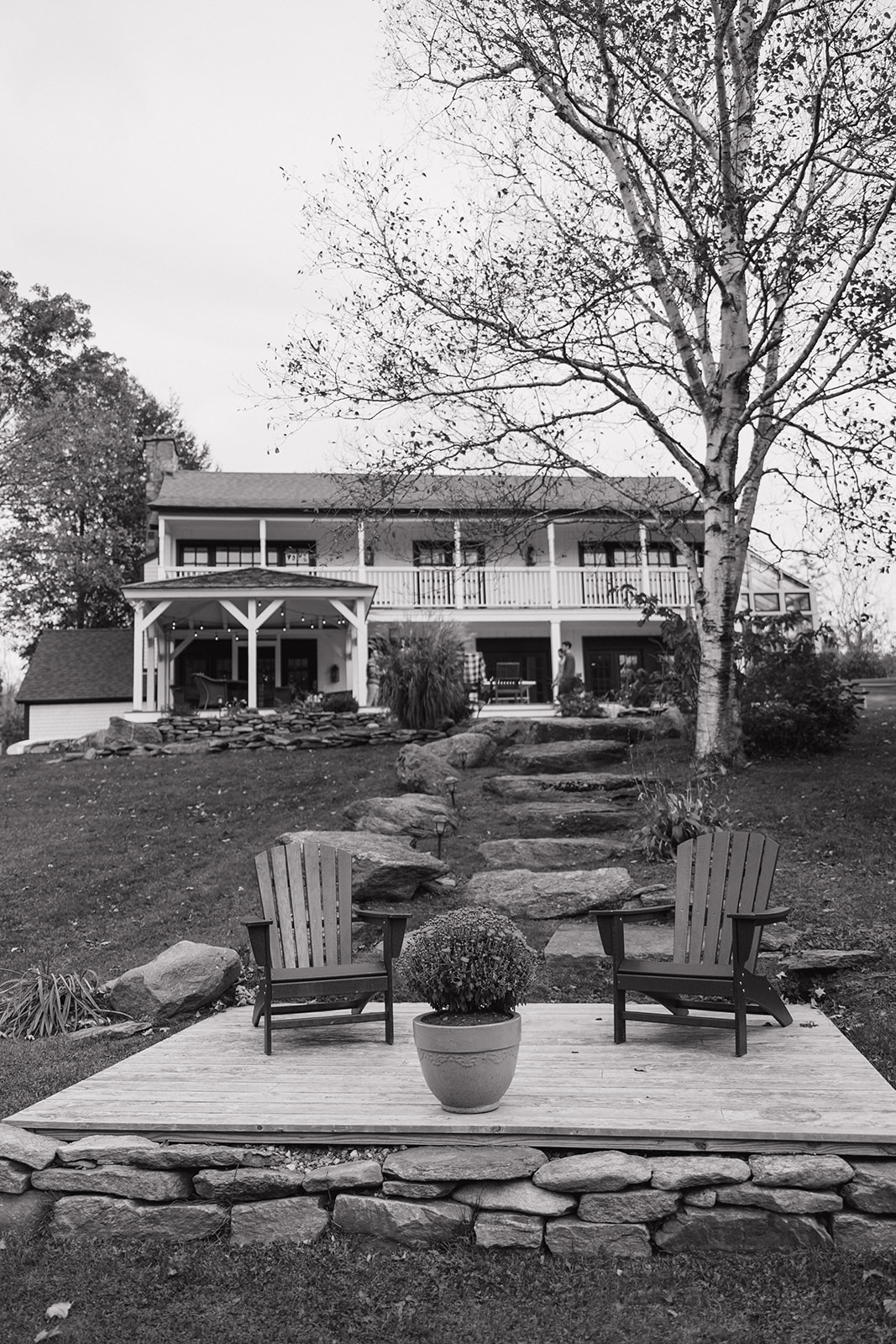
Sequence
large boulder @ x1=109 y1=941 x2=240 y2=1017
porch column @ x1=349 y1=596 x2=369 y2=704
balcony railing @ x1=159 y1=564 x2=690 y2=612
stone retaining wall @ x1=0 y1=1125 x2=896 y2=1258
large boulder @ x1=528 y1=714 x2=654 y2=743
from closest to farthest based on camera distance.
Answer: stone retaining wall @ x1=0 y1=1125 x2=896 y2=1258
large boulder @ x1=109 y1=941 x2=240 y2=1017
large boulder @ x1=528 y1=714 x2=654 y2=743
porch column @ x1=349 y1=596 x2=369 y2=704
balcony railing @ x1=159 y1=564 x2=690 y2=612

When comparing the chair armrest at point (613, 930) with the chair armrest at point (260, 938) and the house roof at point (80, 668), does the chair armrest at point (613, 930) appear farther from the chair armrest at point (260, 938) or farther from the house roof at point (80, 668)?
the house roof at point (80, 668)

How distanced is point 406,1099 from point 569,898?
3.62m

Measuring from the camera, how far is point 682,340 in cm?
1138

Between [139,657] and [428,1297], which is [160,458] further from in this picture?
[428,1297]

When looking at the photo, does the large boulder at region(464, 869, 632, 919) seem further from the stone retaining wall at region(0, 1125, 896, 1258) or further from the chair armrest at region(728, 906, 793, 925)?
the stone retaining wall at region(0, 1125, 896, 1258)

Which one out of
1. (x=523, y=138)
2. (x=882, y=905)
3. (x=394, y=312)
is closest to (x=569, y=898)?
(x=882, y=905)

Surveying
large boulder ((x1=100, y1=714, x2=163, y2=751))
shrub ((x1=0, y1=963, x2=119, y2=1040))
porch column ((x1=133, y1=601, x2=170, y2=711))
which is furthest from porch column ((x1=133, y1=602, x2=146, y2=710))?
shrub ((x1=0, y1=963, x2=119, y2=1040))

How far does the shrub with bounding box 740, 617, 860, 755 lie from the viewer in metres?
12.1

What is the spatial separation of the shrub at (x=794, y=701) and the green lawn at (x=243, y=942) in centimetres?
42

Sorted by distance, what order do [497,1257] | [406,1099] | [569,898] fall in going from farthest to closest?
[569,898] → [406,1099] → [497,1257]

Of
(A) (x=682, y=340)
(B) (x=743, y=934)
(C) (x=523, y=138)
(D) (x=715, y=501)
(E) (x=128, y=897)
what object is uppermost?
(C) (x=523, y=138)

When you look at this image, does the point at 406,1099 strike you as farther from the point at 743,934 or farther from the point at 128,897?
A: the point at 128,897

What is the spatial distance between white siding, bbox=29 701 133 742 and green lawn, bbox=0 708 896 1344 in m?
6.45

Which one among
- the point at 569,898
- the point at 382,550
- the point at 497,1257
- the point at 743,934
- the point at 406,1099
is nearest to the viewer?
the point at 497,1257
